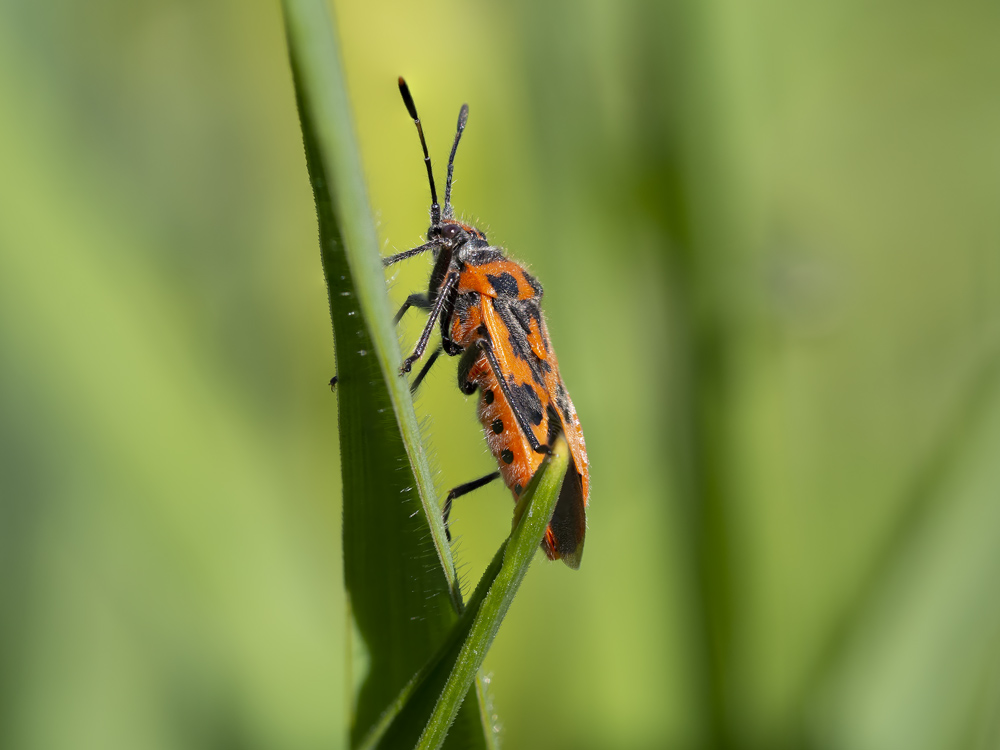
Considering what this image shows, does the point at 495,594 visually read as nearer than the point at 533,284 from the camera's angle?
Yes

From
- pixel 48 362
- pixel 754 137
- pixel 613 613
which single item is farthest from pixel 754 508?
pixel 48 362

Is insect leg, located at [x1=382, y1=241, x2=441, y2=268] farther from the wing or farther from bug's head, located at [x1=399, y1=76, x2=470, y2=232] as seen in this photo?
the wing

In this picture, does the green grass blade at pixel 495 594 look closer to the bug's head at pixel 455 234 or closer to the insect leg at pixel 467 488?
the insect leg at pixel 467 488

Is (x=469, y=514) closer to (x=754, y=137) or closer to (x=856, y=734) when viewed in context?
(x=856, y=734)

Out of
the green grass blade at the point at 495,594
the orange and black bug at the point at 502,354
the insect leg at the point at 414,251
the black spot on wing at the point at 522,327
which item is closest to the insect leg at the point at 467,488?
the orange and black bug at the point at 502,354

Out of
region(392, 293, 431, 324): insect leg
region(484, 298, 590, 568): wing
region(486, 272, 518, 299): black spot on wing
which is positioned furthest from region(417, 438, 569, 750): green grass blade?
region(392, 293, 431, 324): insect leg

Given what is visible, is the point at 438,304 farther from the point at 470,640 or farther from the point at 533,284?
the point at 470,640

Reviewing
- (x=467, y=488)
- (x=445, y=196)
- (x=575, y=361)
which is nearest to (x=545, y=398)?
(x=467, y=488)
